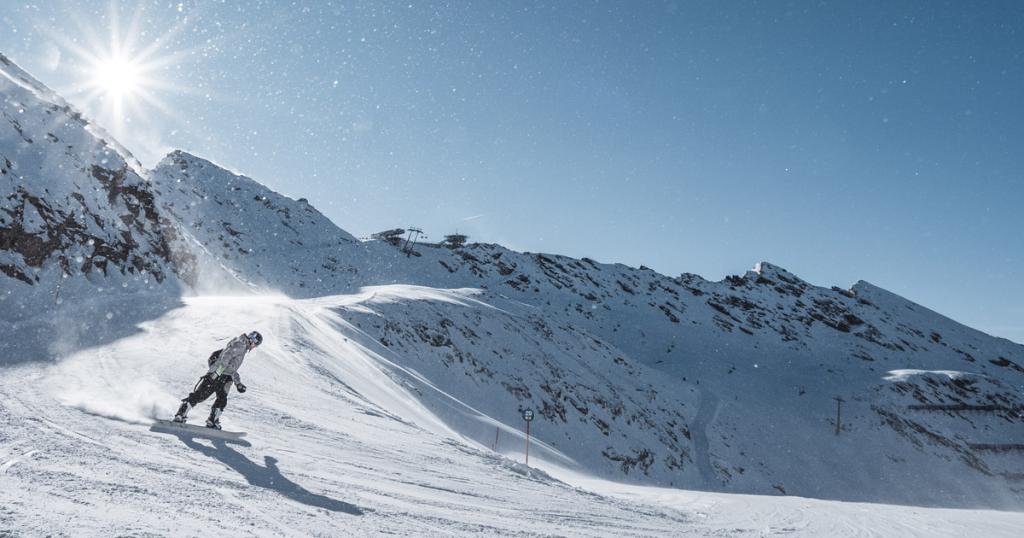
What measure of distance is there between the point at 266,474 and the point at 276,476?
5.0 inches

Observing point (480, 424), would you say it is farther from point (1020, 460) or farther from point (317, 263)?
point (1020, 460)

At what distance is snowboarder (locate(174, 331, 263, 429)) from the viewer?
8.81 m

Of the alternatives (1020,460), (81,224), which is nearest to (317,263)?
(81,224)

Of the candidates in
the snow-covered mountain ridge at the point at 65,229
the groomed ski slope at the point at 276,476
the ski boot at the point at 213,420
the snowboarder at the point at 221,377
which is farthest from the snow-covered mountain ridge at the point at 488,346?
the ski boot at the point at 213,420

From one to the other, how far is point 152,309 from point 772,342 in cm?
7890

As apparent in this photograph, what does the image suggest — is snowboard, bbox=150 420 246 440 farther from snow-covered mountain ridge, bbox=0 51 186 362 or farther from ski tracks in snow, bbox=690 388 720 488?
ski tracks in snow, bbox=690 388 720 488

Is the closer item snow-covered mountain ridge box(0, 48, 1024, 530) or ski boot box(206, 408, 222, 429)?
ski boot box(206, 408, 222, 429)

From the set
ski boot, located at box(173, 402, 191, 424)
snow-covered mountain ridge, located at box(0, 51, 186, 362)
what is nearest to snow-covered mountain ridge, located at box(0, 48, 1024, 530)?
snow-covered mountain ridge, located at box(0, 51, 186, 362)

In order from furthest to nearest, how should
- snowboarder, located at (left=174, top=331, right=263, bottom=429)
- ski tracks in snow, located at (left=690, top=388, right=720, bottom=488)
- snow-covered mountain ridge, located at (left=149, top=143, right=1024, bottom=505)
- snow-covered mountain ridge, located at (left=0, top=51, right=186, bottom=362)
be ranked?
ski tracks in snow, located at (left=690, top=388, right=720, bottom=488) → snow-covered mountain ridge, located at (left=149, top=143, right=1024, bottom=505) → snow-covered mountain ridge, located at (left=0, top=51, right=186, bottom=362) → snowboarder, located at (left=174, top=331, right=263, bottom=429)

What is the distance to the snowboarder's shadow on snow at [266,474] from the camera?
20.1ft

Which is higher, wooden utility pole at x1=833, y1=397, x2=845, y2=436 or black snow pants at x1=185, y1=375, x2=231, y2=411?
wooden utility pole at x1=833, y1=397, x2=845, y2=436

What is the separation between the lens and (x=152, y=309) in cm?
1898

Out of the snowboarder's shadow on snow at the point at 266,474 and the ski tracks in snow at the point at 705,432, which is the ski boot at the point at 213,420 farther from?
the ski tracks in snow at the point at 705,432

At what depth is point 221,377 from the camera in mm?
9164
